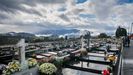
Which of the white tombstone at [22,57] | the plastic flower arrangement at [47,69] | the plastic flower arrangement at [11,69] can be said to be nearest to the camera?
the plastic flower arrangement at [11,69]

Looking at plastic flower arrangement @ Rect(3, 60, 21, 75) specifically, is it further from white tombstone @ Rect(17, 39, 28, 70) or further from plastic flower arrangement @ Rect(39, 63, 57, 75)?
plastic flower arrangement @ Rect(39, 63, 57, 75)

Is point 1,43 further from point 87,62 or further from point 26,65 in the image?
point 26,65

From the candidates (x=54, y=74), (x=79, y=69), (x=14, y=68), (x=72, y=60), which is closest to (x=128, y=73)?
(x=79, y=69)

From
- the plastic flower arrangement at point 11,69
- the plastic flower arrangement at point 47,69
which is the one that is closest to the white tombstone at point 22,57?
the plastic flower arrangement at point 11,69

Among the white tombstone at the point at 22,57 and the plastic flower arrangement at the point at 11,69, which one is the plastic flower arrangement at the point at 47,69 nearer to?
the white tombstone at the point at 22,57

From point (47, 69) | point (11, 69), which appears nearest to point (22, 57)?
point (11, 69)

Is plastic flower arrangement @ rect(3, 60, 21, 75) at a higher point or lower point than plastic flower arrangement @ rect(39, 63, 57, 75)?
higher

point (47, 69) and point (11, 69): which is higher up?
point (11, 69)

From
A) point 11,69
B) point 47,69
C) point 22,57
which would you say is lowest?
point 47,69

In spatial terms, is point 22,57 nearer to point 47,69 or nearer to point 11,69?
point 11,69

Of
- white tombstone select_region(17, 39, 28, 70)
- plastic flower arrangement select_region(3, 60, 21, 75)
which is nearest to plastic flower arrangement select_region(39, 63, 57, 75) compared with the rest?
white tombstone select_region(17, 39, 28, 70)

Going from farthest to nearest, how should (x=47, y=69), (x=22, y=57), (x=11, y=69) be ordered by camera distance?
(x=47, y=69)
(x=22, y=57)
(x=11, y=69)
